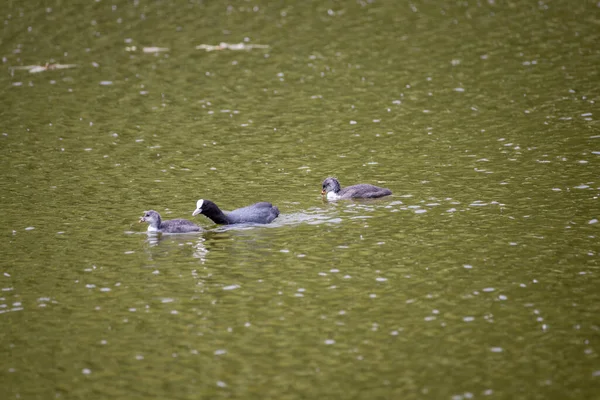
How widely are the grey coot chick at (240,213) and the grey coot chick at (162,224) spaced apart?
0.50 meters

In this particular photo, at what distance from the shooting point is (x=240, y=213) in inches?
1017

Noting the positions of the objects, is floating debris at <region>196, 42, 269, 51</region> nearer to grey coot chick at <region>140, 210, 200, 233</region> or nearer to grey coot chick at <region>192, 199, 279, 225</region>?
grey coot chick at <region>192, 199, 279, 225</region>

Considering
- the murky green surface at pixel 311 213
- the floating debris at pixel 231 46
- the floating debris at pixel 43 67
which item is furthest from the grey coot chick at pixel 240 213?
the floating debris at pixel 231 46

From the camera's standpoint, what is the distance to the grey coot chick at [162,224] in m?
25.3

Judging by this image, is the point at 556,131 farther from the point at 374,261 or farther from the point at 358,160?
the point at 374,261

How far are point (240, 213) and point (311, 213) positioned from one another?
88.5 inches

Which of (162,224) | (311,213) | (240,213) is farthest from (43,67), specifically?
(311,213)

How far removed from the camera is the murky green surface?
1764 cm

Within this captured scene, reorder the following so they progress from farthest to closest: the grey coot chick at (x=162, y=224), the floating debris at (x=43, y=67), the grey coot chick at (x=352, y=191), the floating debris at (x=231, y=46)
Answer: the floating debris at (x=231, y=46), the floating debris at (x=43, y=67), the grey coot chick at (x=352, y=191), the grey coot chick at (x=162, y=224)

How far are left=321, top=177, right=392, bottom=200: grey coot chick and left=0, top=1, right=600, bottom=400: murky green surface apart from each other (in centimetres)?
33

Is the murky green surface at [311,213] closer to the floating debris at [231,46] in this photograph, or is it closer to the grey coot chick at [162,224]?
the grey coot chick at [162,224]

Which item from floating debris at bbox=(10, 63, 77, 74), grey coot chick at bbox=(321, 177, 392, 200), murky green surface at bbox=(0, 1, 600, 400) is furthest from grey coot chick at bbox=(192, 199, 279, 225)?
floating debris at bbox=(10, 63, 77, 74)

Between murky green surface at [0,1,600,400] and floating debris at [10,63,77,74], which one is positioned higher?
floating debris at [10,63,77,74]

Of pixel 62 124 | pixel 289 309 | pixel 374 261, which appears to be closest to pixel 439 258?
pixel 374 261
